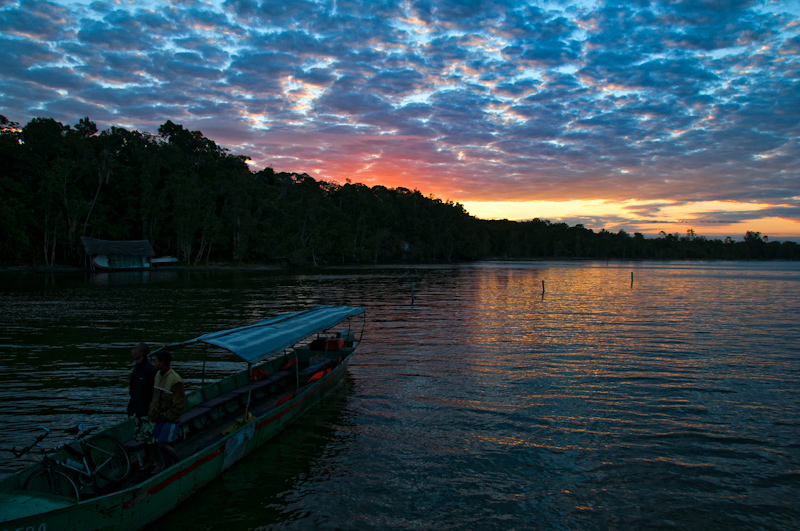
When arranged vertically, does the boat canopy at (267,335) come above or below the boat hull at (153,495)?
above

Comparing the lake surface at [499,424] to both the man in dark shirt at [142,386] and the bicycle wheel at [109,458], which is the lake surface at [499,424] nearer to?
the bicycle wheel at [109,458]

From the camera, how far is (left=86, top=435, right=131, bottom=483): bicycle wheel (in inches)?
336

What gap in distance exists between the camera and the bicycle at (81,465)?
7.48 meters

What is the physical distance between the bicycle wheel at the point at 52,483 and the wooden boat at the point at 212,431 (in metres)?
0.13

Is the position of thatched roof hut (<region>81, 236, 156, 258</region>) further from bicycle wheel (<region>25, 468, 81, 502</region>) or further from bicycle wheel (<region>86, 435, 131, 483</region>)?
bicycle wheel (<region>25, 468, 81, 502</region>)

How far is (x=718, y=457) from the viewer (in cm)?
1103

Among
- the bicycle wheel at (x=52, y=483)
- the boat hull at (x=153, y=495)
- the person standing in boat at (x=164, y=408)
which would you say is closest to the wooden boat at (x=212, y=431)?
the boat hull at (x=153, y=495)

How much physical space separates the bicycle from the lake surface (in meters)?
1.50

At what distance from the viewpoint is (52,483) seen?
7574 millimetres

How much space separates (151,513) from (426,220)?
625 ft

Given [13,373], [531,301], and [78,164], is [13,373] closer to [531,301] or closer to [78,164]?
[531,301]

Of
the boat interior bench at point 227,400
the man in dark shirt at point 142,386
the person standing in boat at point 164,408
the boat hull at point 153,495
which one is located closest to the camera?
the boat hull at point 153,495

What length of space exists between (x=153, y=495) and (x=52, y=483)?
1622 mm

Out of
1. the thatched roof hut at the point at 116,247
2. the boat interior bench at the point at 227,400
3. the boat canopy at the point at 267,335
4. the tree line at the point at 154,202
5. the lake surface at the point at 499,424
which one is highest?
the tree line at the point at 154,202
